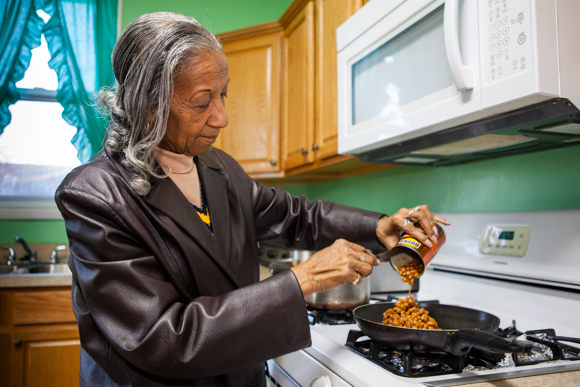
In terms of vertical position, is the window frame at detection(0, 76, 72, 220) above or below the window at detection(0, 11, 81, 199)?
below

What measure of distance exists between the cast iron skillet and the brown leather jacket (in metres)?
0.16

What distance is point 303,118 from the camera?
78.2 inches

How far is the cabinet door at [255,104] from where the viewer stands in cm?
230

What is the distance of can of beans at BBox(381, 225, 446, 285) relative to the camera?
2.74 feet

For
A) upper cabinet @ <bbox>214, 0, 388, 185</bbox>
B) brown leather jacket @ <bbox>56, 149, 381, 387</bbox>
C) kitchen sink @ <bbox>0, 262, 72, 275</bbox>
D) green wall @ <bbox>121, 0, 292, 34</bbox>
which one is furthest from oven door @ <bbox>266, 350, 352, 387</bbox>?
green wall @ <bbox>121, 0, 292, 34</bbox>

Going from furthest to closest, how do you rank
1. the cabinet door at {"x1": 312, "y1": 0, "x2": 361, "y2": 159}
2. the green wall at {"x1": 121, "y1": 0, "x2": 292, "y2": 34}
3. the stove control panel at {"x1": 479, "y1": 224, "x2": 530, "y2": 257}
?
1. the green wall at {"x1": 121, "y1": 0, "x2": 292, "y2": 34}
2. the cabinet door at {"x1": 312, "y1": 0, "x2": 361, "y2": 159}
3. the stove control panel at {"x1": 479, "y1": 224, "x2": 530, "y2": 257}

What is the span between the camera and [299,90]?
2062 millimetres

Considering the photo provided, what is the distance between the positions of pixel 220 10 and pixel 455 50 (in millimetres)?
2506

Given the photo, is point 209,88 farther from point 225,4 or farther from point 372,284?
point 225,4

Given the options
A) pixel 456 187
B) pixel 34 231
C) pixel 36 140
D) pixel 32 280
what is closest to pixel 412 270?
pixel 456 187

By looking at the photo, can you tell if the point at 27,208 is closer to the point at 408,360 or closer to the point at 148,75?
the point at 148,75

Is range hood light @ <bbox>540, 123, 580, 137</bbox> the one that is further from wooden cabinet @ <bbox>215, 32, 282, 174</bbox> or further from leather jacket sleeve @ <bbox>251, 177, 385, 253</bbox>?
wooden cabinet @ <bbox>215, 32, 282, 174</bbox>

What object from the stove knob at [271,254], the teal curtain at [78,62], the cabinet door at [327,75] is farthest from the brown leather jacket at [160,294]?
the teal curtain at [78,62]

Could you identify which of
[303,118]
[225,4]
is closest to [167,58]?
[303,118]
